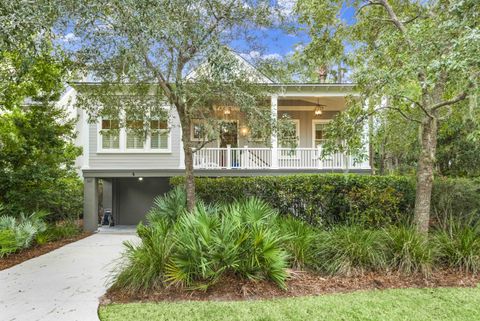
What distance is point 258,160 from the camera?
12.4 metres

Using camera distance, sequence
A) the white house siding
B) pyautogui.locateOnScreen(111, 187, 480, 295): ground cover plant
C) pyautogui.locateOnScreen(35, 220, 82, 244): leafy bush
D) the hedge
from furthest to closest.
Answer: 1. the white house siding
2. pyautogui.locateOnScreen(35, 220, 82, 244): leafy bush
3. the hedge
4. pyautogui.locateOnScreen(111, 187, 480, 295): ground cover plant

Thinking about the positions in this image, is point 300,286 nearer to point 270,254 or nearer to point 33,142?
point 270,254

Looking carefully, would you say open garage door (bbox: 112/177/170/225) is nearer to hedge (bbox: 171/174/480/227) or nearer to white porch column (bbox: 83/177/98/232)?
white porch column (bbox: 83/177/98/232)

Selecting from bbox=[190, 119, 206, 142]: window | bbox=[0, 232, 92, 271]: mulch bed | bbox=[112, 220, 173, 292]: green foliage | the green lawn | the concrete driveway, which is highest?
bbox=[190, 119, 206, 142]: window

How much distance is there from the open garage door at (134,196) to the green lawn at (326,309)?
36.4 feet

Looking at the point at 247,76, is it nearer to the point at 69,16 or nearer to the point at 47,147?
the point at 69,16

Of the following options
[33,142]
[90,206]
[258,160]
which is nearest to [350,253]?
[258,160]

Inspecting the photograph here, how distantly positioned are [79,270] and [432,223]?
340 inches

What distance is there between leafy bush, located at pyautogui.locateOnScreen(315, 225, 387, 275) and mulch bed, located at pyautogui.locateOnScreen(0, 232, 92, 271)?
6.96 metres

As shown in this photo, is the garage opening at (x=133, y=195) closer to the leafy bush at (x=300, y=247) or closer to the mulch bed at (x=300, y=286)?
the leafy bush at (x=300, y=247)

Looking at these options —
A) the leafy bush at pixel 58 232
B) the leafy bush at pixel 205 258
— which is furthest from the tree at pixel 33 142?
the leafy bush at pixel 205 258

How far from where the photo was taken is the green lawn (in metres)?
3.96

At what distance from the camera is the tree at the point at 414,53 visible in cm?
445

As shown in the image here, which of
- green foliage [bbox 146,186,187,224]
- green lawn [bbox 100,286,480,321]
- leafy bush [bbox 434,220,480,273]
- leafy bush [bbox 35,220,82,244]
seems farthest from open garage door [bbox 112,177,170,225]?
leafy bush [bbox 434,220,480,273]
